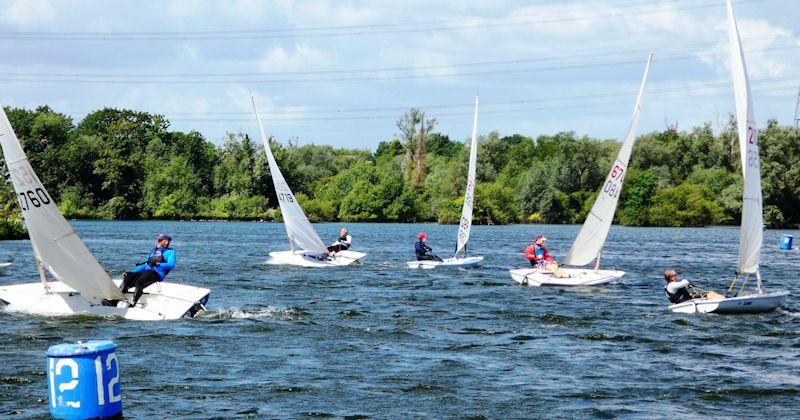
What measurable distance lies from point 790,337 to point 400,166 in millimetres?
115351

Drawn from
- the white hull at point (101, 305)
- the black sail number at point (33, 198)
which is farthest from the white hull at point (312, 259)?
the black sail number at point (33, 198)

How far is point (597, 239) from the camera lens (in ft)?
113

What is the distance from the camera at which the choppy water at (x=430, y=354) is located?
16109 millimetres

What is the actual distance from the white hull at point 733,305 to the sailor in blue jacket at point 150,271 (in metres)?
13.1

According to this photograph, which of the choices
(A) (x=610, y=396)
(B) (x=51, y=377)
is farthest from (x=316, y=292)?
(B) (x=51, y=377)

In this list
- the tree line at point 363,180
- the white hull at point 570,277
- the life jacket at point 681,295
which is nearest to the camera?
the life jacket at point 681,295

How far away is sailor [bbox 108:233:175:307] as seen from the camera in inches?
920

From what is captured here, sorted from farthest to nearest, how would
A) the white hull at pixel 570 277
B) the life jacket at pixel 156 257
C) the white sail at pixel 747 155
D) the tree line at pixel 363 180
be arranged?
the tree line at pixel 363 180, the white hull at pixel 570 277, the white sail at pixel 747 155, the life jacket at pixel 156 257

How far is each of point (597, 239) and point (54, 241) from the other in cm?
1862

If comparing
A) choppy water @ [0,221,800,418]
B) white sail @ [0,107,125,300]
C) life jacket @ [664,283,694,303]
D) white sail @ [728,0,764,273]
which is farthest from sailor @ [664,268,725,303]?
white sail @ [0,107,125,300]

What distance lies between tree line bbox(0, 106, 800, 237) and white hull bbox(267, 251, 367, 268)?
7190 centimetres

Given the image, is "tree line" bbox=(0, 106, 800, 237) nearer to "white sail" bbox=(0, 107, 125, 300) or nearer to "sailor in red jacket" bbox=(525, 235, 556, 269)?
"sailor in red jacket" bbox=(525, 235, 556, 269)

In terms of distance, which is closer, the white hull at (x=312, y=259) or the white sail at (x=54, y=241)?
the white sail at (x=54, y=241)

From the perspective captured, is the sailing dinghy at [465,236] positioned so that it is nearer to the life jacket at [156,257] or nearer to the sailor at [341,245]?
the sailor at [341,245]
